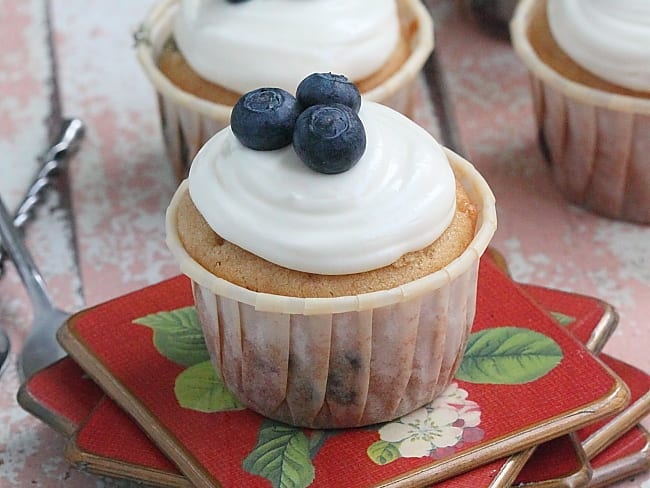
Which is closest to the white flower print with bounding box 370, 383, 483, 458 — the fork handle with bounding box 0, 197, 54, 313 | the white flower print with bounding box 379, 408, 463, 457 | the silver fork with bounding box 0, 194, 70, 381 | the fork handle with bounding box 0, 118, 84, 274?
the white flower print with bounding box 379, 408, 463, 457

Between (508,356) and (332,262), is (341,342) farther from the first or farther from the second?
(508,356)

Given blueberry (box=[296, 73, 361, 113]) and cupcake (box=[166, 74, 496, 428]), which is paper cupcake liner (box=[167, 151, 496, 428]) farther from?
blueberry (box=[296, 73, 361, 113])

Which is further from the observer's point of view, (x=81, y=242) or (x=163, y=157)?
(x=163, y=157)

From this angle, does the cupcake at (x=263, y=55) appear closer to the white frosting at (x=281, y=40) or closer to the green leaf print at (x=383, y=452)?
the white frosting at (x=281, y=40)

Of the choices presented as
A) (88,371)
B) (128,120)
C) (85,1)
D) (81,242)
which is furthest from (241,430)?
(85,1)

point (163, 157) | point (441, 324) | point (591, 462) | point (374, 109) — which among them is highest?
point (374, 109)

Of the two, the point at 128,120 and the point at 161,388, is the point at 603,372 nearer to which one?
the point at 161,388
